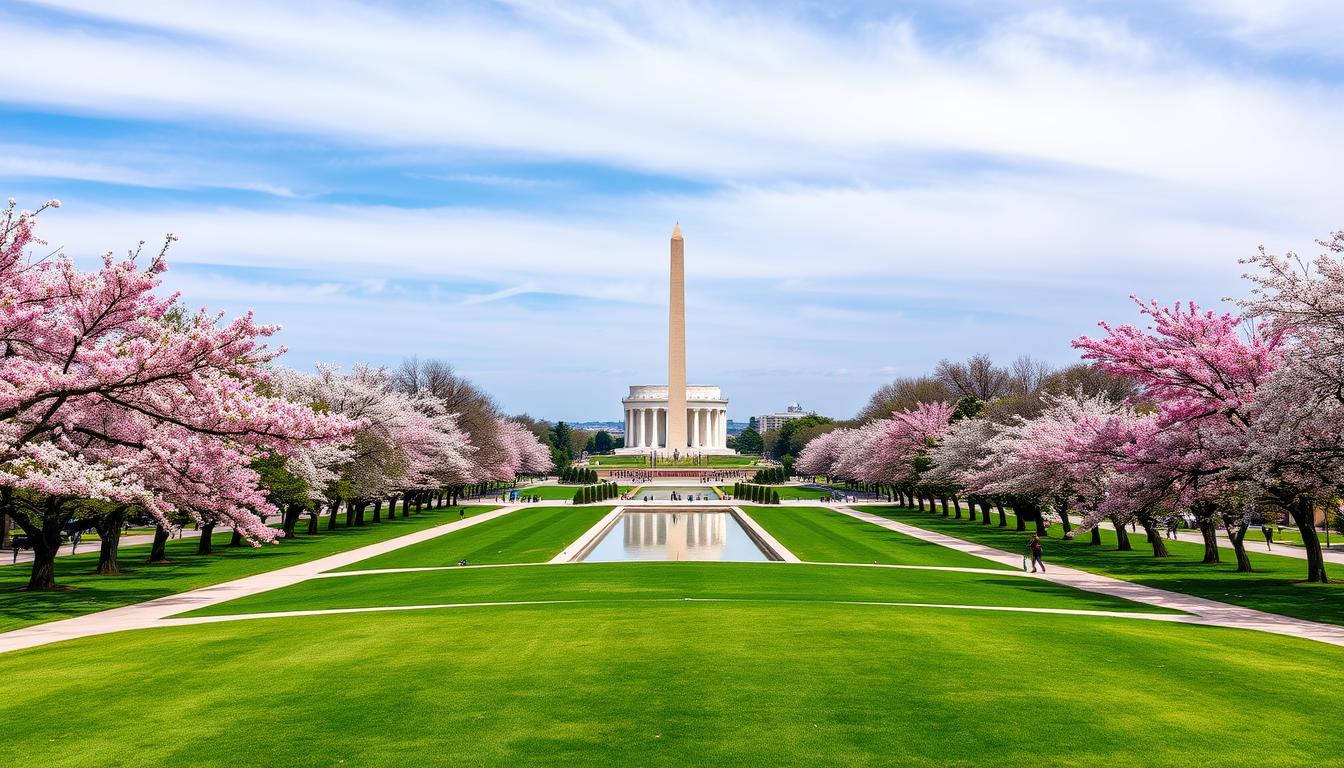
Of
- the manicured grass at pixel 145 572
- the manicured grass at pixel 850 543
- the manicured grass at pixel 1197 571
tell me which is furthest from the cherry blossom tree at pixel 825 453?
the manicured grass at pixel 145 572

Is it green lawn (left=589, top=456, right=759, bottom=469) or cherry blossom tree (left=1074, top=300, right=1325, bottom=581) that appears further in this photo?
green lawn (left=589, top=456, right=759, bottom=469)

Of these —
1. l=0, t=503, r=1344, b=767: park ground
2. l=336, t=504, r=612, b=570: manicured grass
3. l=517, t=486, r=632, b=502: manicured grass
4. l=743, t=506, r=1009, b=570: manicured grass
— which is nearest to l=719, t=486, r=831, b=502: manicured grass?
l=517, t=486, r=632, b=502: manicured grass

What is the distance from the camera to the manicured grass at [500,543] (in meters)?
Result: 37.1

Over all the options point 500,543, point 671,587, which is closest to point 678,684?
point 671,587

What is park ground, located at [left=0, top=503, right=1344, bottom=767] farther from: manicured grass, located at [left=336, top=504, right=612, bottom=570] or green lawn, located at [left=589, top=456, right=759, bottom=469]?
green lawn, located at [left=589, top=456, right=759, bottom=469]

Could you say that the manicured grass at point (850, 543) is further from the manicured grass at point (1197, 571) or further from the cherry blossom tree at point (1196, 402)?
A: the cherry blossom tree at point (1196, 402)

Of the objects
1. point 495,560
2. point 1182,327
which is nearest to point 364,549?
point 495,560

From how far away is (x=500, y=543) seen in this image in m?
44.6

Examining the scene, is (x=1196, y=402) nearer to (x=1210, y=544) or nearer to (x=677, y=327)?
(x=1210, y=544)

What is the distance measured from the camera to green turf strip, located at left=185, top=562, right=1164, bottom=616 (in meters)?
24.6

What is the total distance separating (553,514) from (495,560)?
1123 inches

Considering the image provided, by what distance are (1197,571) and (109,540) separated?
3518 cm

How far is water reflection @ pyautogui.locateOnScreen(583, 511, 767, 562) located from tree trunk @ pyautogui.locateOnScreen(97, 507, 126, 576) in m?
16.1

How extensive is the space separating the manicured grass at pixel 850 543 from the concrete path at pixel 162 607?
17.2 meters
